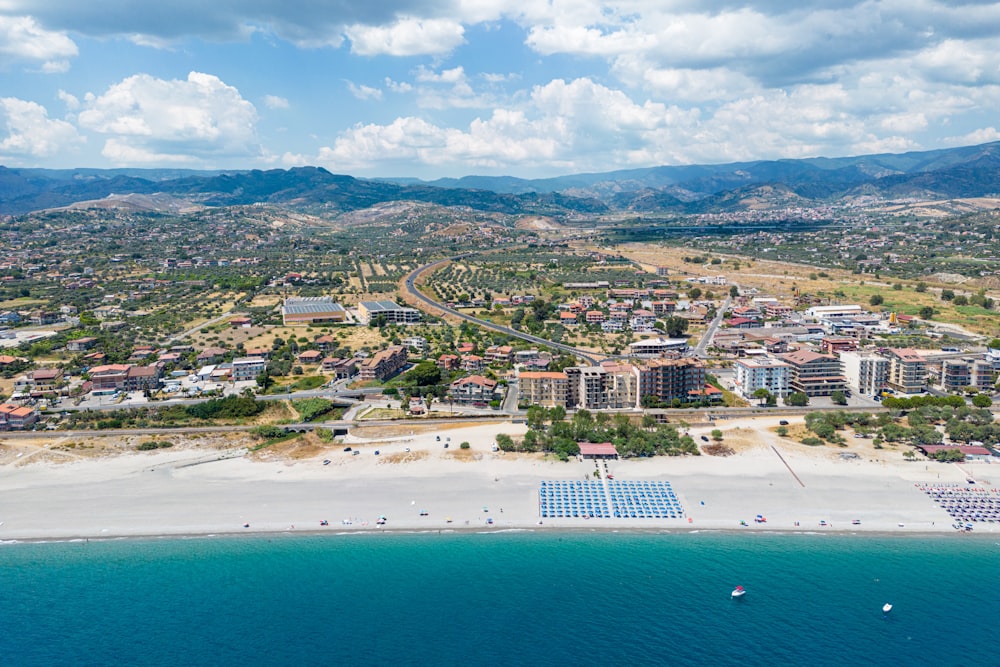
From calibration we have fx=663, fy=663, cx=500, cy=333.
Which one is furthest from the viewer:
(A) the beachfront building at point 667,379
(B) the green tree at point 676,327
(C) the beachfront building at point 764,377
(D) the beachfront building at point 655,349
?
(B) the green tree at point 676,327

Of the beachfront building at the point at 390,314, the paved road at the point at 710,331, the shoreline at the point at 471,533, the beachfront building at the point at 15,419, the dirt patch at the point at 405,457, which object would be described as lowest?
the shoreline at the point at 471,533

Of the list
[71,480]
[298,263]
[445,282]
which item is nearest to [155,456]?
[71,480]

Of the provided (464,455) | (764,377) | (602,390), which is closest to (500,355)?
(602,390)

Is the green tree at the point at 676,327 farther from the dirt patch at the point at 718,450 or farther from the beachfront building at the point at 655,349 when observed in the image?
the dirt patch at the point at 718,450

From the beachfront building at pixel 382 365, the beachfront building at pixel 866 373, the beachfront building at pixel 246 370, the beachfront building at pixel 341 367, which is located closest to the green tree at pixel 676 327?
the beachfront building at pixel 866 373

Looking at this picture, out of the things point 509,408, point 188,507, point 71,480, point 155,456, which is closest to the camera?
point 188,507

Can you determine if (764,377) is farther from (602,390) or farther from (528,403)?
(528,403)

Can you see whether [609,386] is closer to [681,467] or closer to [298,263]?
[681,467]
